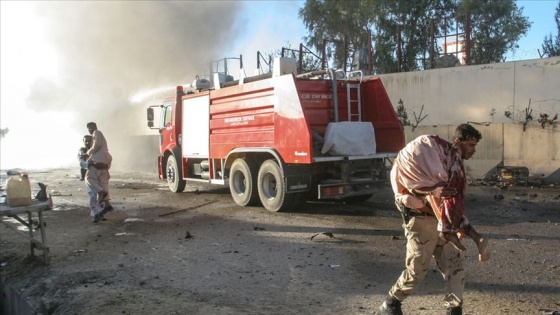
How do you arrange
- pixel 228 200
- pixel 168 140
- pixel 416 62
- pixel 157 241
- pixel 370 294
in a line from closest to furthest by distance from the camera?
1. pixel 370 294
2. pixel 157 241
3. pixel 228 200
4. pixel 168 140
5. pixel 416 62

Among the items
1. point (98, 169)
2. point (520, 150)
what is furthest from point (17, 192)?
point (520, 150)

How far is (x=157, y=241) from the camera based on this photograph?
6047mm

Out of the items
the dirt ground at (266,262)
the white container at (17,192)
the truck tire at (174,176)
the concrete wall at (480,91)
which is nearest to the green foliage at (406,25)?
the concrete wall at (480,91)

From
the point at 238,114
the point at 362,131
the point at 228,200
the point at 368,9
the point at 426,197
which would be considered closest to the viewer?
the point at 426,197

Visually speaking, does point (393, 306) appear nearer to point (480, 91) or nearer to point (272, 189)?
point (272, 189)

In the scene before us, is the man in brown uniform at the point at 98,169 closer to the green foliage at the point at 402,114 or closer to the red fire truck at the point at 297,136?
the red fire truck at the point at 297,136

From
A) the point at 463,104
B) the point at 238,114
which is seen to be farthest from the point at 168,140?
the point at 463,104

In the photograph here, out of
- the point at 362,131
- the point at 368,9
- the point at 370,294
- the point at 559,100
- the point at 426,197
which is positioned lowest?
the point at 370,294

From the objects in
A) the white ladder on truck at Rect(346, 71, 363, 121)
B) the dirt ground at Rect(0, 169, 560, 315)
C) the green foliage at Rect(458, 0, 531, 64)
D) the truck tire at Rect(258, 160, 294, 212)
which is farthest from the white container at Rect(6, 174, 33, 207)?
the green foliage at Rect(458, 0, 531, 64)

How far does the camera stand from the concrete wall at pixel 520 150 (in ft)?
32.7

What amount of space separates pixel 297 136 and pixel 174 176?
4.87m

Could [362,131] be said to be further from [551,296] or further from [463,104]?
[463,104]

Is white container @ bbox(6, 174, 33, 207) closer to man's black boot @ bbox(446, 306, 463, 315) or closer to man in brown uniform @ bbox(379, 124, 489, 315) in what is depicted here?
man in brown uniform @ bbox(379, 124, 489, 315)

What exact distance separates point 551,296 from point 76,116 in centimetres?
2726
